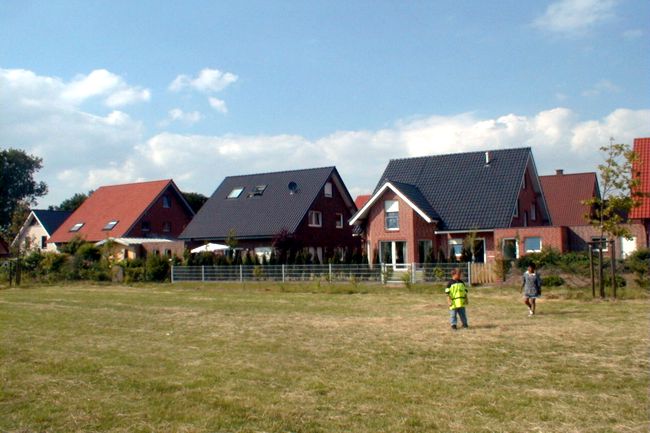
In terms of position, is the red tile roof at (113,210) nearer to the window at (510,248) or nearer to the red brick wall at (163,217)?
the red brick wall at (163,217)

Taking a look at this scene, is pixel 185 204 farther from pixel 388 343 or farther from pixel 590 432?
pixel 590 432

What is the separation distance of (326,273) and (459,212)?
9059 mm

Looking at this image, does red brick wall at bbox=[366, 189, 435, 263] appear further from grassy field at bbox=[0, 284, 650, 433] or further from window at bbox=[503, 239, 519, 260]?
grassy field at bbox=[0, 284, 650, 433]

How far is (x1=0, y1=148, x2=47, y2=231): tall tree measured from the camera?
274 ft

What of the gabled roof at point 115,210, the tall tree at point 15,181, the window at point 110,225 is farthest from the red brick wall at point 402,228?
the tall tree at point 15,181

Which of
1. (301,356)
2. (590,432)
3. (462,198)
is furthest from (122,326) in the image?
(462,198)

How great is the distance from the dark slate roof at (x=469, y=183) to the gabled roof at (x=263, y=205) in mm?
5737

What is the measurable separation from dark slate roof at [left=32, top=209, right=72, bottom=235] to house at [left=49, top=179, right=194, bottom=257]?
615 centimetres

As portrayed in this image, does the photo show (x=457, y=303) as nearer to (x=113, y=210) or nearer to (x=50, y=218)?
(x=113, y=210)

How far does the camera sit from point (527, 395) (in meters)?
8.05

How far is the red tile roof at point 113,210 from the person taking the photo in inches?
2079

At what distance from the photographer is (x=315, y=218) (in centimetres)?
4506

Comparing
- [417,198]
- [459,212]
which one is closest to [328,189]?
[417,198]

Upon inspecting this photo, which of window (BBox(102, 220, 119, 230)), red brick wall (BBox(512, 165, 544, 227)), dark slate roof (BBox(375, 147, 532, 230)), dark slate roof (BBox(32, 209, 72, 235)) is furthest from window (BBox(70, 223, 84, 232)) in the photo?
red brick wall (BBox(512, 165, 544, 227))
